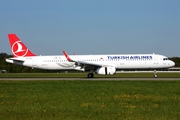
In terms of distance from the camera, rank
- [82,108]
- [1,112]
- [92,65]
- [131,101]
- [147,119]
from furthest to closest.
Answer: [92,65] → [131,101] → [82,108] → [1,112] → [147,119]

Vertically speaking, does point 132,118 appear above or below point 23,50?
below

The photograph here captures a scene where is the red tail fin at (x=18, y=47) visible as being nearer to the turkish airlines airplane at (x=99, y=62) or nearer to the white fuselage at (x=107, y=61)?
the turkish airlines airplane at (x=99, y=62)

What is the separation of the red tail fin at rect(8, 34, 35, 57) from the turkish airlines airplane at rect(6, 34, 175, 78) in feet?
2.59

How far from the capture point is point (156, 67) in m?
44.4

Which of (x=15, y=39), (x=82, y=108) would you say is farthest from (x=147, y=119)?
(x=15, y=39)

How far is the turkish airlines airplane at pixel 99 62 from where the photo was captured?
143ft

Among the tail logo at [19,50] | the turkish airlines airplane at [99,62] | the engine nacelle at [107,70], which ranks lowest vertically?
the engine nacelle at [107,70]

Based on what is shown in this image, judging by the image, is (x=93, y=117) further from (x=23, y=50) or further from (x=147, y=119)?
(x=23, y=50)

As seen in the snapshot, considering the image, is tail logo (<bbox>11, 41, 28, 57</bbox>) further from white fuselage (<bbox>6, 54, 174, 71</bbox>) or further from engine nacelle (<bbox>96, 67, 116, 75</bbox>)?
engine nacelle (<bbox>96, 67, 116, 75</bbox>)

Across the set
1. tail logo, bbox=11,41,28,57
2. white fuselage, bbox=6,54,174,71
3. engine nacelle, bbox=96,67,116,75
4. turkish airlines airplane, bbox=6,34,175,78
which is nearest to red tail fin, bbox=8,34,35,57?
tail logo, bbox=11,41,28,57

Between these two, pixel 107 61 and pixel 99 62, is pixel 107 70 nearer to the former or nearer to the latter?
pixel 107 61

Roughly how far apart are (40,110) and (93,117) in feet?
8.88

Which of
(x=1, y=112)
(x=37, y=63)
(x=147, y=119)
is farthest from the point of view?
(x=37, y=63)

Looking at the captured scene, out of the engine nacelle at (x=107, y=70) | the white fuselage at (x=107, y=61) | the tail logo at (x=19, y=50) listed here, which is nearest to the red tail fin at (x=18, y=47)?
the tail logo at (x=19, y=50)
